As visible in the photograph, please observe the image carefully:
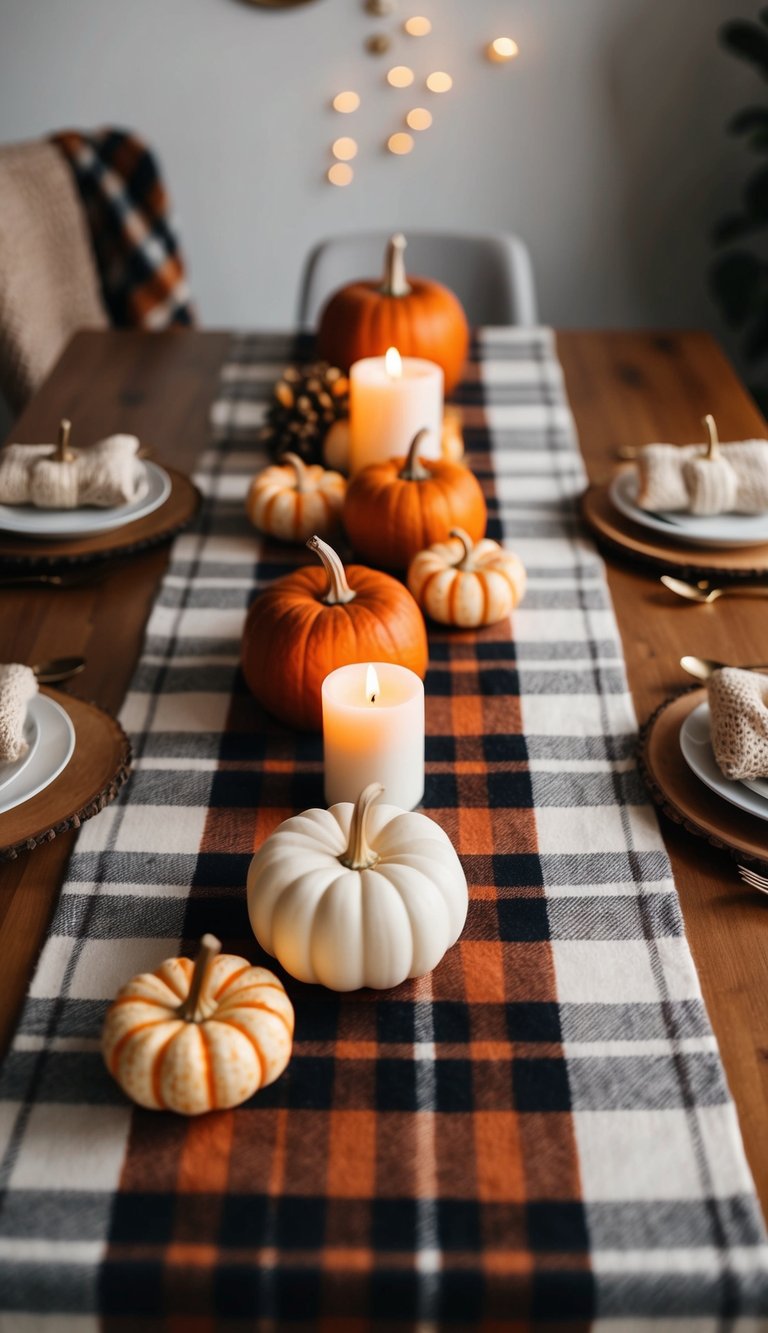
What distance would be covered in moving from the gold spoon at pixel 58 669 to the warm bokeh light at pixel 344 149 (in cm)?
228

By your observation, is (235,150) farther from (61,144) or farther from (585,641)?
(585,641)

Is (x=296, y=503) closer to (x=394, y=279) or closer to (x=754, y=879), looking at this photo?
(x=394, y=279)

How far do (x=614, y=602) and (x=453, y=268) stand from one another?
133 cm

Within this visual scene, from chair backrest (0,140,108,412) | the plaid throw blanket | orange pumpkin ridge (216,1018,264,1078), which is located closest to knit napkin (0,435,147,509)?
orange pumpkin ridge (216,1018,264,1078)

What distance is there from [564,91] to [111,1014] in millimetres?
2850

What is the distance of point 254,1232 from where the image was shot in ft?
2.04

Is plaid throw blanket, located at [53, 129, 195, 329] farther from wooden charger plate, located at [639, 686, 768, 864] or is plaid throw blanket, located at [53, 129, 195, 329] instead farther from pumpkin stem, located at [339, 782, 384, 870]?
pumpkin stem, located at [339, 782, 384, 870]

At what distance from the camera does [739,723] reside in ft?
2.96

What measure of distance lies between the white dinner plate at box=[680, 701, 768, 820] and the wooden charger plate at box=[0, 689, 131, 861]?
0.45m

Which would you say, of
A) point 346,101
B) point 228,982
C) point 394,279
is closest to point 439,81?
point 346,101

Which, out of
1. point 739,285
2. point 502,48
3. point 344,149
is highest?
point 502,48

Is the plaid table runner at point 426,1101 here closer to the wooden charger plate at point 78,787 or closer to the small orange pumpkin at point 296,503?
the wooden charger plate at point 78,787

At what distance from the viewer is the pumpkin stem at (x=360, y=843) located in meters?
0.74

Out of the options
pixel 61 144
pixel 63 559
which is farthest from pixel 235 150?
pixel 63 559
